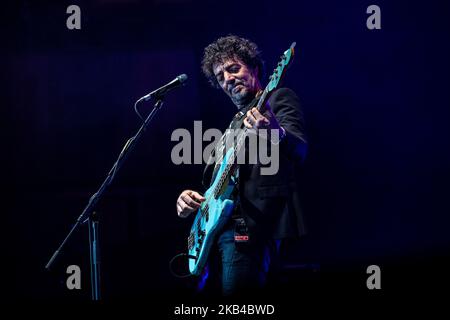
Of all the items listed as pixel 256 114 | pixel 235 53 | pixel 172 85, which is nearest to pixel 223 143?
pixel 172 85

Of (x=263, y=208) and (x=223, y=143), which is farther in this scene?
(x=223, y=143)

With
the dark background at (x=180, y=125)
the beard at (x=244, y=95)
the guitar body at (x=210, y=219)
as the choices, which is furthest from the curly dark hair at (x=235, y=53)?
the dark background at (x=180, y=125)

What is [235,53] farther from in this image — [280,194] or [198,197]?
[280,194]

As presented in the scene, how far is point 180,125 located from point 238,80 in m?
1.47

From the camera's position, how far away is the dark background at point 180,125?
3.46 m

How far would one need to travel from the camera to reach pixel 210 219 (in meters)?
2.15

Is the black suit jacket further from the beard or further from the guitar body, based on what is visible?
the beard

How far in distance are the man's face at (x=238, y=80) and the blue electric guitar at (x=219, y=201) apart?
28 cm

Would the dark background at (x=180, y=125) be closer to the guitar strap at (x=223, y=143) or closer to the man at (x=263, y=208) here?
the guitar strap at (x=223, y=143)

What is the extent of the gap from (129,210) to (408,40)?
2.41 m
